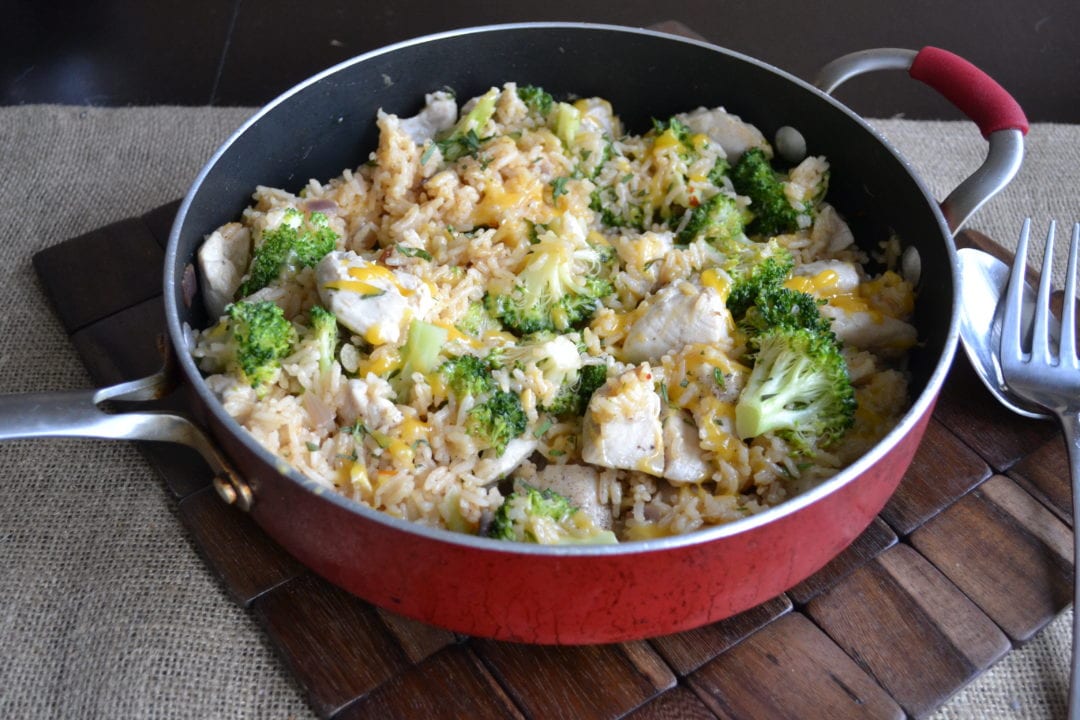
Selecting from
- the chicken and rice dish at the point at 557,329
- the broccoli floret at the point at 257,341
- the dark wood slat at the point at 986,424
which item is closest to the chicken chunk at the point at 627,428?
the chicken and rice dish at the point at 557,329

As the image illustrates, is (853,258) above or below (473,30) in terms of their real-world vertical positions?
below

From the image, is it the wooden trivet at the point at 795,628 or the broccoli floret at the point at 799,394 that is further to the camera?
the broccoli floret at the point at 799,394

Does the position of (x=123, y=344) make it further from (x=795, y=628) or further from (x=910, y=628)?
(x=910, y=628)

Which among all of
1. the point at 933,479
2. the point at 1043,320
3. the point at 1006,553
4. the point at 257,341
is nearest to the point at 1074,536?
the point at 1006,553

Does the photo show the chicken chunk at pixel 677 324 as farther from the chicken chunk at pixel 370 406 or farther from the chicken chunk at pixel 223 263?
the chicken chunk at pixel 223 263

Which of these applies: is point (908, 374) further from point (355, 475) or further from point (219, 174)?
point (219, 174)

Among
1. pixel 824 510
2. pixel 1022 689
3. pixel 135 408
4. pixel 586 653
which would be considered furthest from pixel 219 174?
pixel 1022 689
